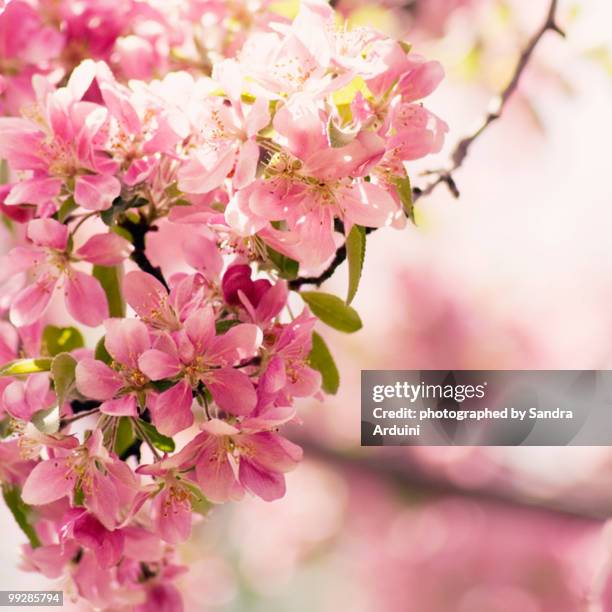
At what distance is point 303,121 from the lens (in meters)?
0.55

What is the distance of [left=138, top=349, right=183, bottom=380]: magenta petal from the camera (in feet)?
1.86

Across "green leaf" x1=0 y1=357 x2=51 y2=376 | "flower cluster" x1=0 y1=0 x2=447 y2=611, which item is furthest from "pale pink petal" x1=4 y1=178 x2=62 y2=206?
"green leaf" x1=0 y1=357 x2=51 y2=376

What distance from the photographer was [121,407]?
577 millimetres

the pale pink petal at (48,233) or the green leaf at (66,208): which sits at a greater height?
the green leaf at (66,208)

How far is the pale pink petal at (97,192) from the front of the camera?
62cm

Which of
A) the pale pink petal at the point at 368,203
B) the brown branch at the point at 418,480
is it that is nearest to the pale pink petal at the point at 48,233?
the pale pink petal at the point at 368,203

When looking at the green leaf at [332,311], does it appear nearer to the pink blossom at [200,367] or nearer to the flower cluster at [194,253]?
the flower cluster at [194,253]

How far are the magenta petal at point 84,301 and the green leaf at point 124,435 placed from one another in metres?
0.09

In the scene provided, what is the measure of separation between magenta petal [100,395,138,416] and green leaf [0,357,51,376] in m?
0.08

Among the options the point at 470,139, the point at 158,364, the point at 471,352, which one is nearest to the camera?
the point at 158,364

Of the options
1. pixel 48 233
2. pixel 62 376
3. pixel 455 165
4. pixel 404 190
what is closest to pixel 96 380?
pixel 62 376

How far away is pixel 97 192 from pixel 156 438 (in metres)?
0.17

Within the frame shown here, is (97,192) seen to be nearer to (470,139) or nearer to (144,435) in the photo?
(144,435)

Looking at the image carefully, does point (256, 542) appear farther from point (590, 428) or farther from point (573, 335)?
point (590, 428)
